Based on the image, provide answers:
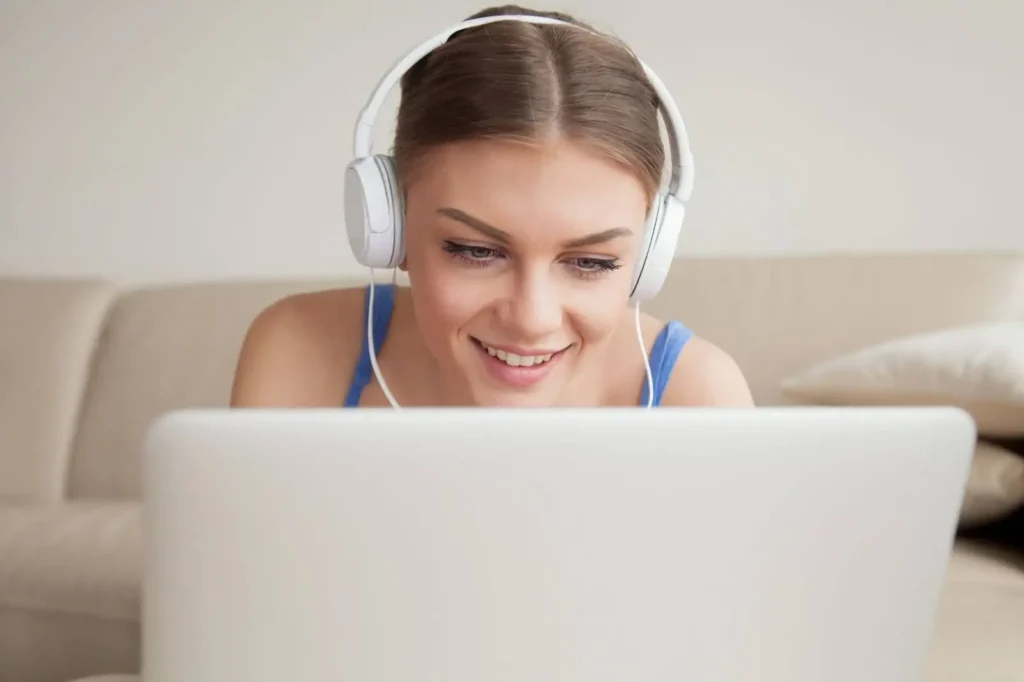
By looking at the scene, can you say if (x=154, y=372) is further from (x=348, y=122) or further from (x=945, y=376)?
(x=945, y=376)

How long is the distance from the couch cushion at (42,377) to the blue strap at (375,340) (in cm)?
99

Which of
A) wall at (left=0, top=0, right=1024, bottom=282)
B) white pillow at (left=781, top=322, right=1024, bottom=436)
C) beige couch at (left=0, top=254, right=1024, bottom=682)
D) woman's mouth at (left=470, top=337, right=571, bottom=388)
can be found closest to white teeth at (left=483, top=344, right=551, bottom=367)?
woman's mouth at (left=470, top=337, right=571, bottom=388)

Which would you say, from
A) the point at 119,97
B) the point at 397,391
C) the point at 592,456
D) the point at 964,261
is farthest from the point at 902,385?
the point at 119,97

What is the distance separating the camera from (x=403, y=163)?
2.87 ft

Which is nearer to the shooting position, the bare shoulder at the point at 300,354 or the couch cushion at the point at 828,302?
the bare shoulder at the point at 300,354

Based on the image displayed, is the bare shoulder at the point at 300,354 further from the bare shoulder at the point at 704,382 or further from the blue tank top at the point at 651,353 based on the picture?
the bare shoulder at the point at 704,382

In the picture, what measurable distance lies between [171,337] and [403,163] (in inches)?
43.5

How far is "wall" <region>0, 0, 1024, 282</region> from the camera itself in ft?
5.70

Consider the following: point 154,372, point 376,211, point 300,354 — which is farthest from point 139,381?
point 376,211

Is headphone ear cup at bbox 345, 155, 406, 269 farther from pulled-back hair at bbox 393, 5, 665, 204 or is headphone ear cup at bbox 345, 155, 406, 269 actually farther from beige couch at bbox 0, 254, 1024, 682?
beige couch at bbox 0, 254, 1024, 682

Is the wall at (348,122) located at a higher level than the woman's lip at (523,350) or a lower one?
higher

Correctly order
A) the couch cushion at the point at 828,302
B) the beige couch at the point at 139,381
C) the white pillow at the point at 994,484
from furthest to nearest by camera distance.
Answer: the couch cushion at the point at 828,302 < the beige couch at the point at 139,381 < the white pillow at the point at 994,484

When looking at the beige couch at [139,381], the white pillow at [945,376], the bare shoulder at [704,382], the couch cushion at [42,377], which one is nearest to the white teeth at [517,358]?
the bare shoulder at [704,382]

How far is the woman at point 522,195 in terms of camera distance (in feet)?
2.60
